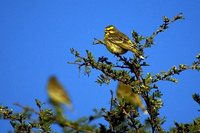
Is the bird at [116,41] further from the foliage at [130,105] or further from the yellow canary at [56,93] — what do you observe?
the yellow canary at [56,93]

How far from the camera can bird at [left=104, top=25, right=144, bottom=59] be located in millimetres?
11655

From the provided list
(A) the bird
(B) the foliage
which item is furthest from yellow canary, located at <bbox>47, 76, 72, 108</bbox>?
(A) the bird

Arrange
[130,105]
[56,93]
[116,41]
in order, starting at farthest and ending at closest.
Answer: [116,41] < [130,105] < [56,93]

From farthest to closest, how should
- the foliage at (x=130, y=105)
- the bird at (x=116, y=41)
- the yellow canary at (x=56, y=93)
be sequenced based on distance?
the bird at (x=116, y=41)
the foliage at (x=130, y=105)
the yellow canary at (x=56, y=93)

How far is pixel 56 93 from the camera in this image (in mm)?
1337

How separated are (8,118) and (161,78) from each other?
3453 mm

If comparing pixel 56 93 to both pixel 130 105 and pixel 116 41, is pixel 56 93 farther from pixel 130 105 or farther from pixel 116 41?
pixel 116 41

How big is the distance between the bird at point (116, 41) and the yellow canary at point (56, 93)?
9.23 metres

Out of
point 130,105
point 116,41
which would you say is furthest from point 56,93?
point 116,41

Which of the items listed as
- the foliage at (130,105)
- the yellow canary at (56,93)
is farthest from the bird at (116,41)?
the yellow canary at (56,93)

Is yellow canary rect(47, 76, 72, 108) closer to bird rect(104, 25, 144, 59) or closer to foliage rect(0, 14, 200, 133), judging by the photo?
foliage rect(0, 14, 200, 133)

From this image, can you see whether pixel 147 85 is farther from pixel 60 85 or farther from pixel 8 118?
pixel 60 85

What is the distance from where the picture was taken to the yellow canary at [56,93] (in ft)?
4.39

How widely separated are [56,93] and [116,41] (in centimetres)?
1129
